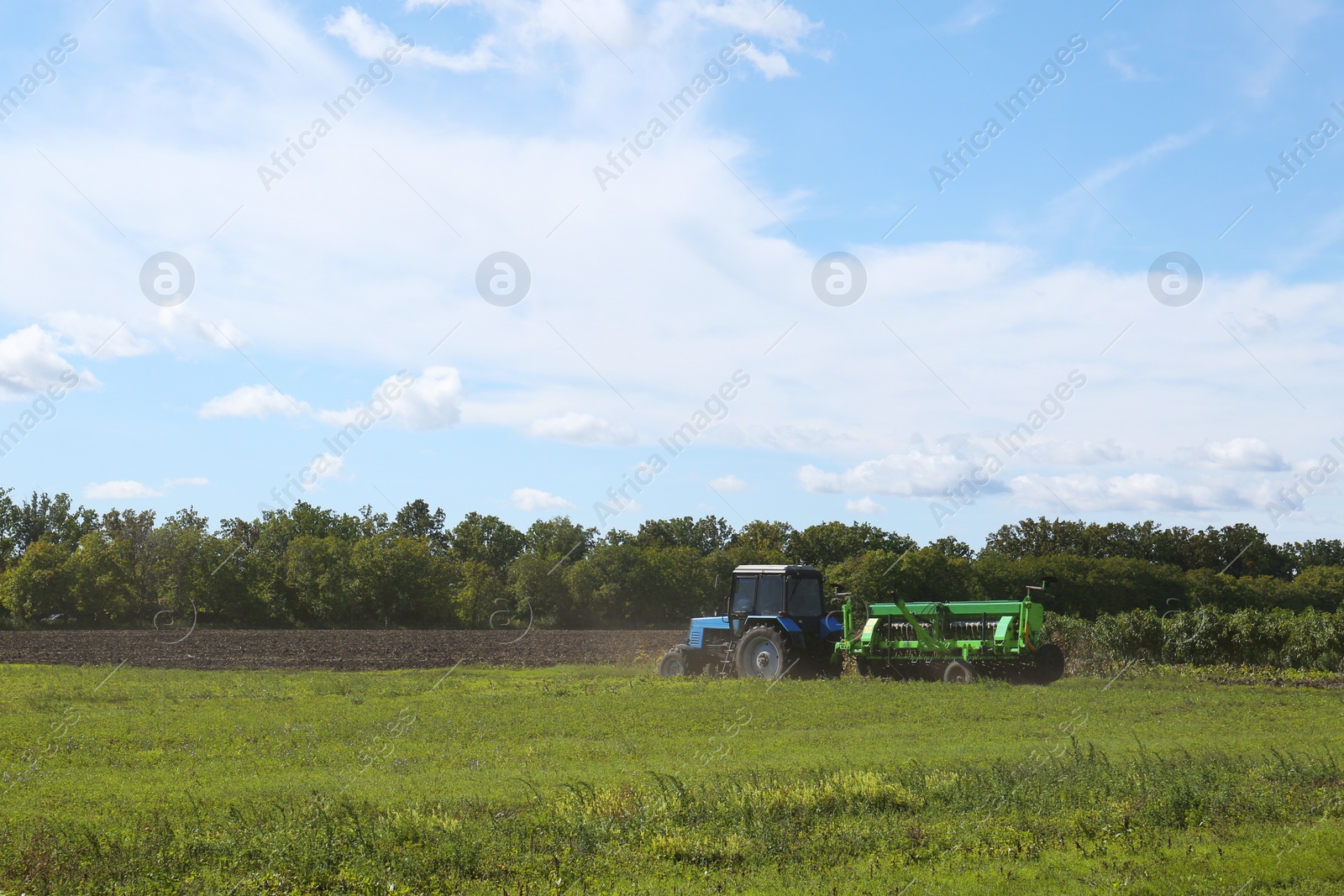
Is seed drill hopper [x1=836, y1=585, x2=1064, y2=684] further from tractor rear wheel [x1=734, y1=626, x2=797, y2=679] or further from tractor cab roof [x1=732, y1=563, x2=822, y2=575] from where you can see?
tractor rear wheel [x1=734, y1=626, x2=797, y2=679]

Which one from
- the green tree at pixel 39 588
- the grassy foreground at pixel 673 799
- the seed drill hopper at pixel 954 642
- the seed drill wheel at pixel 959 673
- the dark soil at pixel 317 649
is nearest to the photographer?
the grassy foreground at pixel 673 799

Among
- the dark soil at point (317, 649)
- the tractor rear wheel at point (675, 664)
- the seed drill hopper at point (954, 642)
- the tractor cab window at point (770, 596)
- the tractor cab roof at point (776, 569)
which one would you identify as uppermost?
the tractor cab roof at point (776, 569)

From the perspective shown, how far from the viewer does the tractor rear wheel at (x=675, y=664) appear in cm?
2673

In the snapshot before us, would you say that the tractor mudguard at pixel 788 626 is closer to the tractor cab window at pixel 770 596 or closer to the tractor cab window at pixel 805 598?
the tractor cab window at pixel 770 596

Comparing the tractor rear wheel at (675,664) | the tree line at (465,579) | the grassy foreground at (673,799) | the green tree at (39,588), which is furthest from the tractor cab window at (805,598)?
the green tree at (39,588)

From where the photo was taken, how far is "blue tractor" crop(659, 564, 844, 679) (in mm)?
24728

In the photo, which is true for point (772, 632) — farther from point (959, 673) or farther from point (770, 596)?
point (959, 673)

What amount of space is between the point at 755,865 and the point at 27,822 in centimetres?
713

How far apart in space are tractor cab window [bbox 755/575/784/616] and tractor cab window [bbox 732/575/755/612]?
26cm

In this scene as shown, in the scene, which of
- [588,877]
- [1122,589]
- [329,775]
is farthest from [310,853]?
[1122,589]

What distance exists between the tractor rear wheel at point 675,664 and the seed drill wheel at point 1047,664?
8834 millimetres

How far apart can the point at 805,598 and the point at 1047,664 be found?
5985 millimetres

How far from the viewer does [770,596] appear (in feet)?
84.1

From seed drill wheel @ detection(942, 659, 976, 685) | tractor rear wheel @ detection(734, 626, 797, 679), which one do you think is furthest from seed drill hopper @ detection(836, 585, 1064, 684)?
tractor rear wheel @ detection(734, 626, 797, 679)
